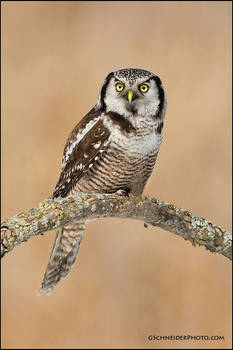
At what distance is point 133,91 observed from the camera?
4.98ft

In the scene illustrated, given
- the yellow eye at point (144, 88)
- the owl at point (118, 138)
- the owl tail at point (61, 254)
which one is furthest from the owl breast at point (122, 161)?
the owl tail at point (61, 254)

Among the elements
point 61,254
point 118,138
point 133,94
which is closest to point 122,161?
point 118,138

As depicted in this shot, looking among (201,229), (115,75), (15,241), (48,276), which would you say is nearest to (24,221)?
(15,241)

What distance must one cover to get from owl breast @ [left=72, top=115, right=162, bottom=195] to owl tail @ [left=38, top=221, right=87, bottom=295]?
0.25m

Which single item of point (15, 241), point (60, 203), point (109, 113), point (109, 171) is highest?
point (109, 113)

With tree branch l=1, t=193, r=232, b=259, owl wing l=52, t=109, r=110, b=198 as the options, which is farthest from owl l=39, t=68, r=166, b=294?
tree branch l=1, t=193, r=232, b=259

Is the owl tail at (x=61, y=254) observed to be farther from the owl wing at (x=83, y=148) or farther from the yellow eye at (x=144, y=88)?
the yellow eye at (x=144, y=88)

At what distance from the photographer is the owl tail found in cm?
184

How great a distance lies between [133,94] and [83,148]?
0.73 ft

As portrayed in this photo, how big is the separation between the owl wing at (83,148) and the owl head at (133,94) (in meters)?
0.06

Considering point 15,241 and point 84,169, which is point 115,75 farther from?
point 15,241

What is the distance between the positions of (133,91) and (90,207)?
0.43 m

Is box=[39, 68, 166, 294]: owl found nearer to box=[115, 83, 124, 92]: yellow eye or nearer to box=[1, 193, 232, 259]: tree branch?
box=[115, 83, 124, 92]: yellow eye

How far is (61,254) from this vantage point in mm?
1857
